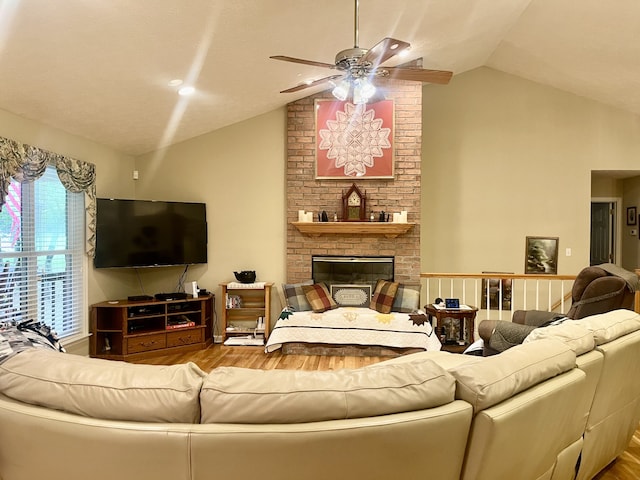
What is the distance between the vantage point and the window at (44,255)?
3.55 meters

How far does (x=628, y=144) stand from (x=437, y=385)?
6095mm

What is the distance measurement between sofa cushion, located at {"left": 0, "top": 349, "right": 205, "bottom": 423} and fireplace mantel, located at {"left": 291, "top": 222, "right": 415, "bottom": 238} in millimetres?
3828

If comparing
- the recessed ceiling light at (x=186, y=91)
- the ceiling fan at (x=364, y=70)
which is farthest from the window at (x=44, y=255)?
the ceiling fan at (x=364, y=70)

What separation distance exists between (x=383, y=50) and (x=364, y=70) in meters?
0.36

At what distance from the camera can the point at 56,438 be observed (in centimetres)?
125

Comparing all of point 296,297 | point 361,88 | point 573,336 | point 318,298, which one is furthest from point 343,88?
point 296,297

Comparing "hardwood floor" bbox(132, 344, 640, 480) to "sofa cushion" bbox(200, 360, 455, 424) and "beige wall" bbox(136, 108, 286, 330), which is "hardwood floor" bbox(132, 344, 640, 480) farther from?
"sofa cushion" bbox(200, 360, 455, 424)

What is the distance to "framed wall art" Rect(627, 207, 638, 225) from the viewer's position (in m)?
6.26

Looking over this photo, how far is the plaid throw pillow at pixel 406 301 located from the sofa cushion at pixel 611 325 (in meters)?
2.74

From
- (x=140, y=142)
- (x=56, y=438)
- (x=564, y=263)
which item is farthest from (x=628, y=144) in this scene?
(x=56, y=438)

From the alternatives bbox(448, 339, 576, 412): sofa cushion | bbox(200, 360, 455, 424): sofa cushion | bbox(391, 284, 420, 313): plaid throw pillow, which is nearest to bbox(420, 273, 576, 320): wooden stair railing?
bbox(391, 284, 420, 313): plaid throw pillow

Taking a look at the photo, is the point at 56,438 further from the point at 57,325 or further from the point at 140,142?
the point at 140,142

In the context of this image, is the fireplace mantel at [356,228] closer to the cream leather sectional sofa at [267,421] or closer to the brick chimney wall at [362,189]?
the brick chimney wall at [362,189]

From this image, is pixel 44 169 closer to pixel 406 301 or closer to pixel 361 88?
pixel 361 88
